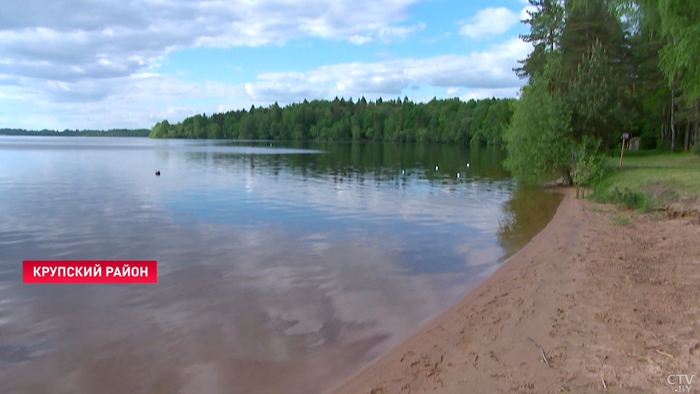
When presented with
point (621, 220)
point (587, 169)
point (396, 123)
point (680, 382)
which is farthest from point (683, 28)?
point (396, 123)

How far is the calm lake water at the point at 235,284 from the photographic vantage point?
7.43 metres

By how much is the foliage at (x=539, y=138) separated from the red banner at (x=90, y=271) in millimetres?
23126

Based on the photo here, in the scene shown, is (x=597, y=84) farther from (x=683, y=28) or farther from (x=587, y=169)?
(x=683, y=28)

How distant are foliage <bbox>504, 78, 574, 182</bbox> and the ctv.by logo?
24.7 meters

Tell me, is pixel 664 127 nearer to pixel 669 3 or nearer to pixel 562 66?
pixel 562 66

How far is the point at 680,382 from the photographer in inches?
209

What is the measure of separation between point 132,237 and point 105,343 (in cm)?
798

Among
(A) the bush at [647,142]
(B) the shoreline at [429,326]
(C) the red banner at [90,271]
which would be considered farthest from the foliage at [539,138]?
(A) the bush at [647,142]

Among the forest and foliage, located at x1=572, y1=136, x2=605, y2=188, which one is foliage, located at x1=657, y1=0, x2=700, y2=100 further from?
foliage, located at x1=572, y1=136, x2=605, y2=188

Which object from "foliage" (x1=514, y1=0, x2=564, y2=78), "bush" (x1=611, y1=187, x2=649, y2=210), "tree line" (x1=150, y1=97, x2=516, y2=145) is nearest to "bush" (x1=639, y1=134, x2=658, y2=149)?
"foliage" (x1=514, y1=0, x2=564, y2=78)

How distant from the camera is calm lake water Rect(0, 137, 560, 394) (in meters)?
7.43

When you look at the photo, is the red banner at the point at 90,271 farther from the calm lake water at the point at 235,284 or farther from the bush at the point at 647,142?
the bush at the point at 647,142

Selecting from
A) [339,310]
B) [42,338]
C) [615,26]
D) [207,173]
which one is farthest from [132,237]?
[615,26]

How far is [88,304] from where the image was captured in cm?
985
